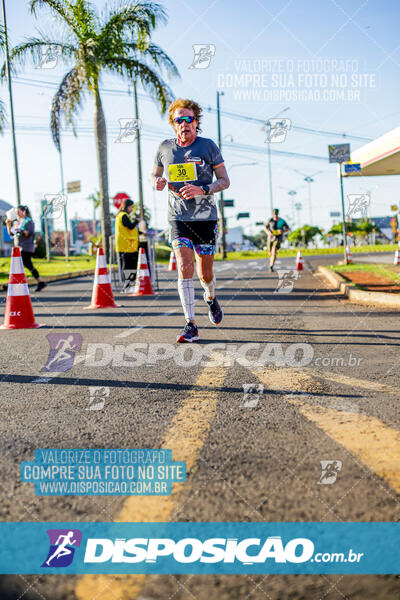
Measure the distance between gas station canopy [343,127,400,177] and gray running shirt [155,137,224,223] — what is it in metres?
11.8

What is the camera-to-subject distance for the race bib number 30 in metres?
5.21

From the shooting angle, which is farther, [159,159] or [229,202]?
[229,202]

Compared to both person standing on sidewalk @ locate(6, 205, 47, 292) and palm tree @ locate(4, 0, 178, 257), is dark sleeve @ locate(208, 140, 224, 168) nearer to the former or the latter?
person standing on sidewalk @ locate(6, 205, 47, 292)

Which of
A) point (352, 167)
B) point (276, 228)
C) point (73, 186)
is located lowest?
point (276, 228)

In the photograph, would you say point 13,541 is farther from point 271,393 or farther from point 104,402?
point 271,393

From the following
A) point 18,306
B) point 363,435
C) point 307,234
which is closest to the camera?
point 363,435

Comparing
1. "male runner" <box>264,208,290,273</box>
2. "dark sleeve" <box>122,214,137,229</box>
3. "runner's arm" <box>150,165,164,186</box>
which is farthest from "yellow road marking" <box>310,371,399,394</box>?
"male runner" <box>264,208,290,273</box>

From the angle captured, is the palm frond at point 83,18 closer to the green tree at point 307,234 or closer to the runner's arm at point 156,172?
the runner's arm at point 156,172

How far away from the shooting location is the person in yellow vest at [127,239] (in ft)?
38.4

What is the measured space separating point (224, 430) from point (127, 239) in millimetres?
9507

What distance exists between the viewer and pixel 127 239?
11883 millimetres

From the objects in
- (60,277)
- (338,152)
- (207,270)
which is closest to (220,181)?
(207,270)

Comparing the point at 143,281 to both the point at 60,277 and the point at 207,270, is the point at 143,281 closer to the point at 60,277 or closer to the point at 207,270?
the point at 207,270

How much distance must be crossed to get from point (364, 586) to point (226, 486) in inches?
24.0
